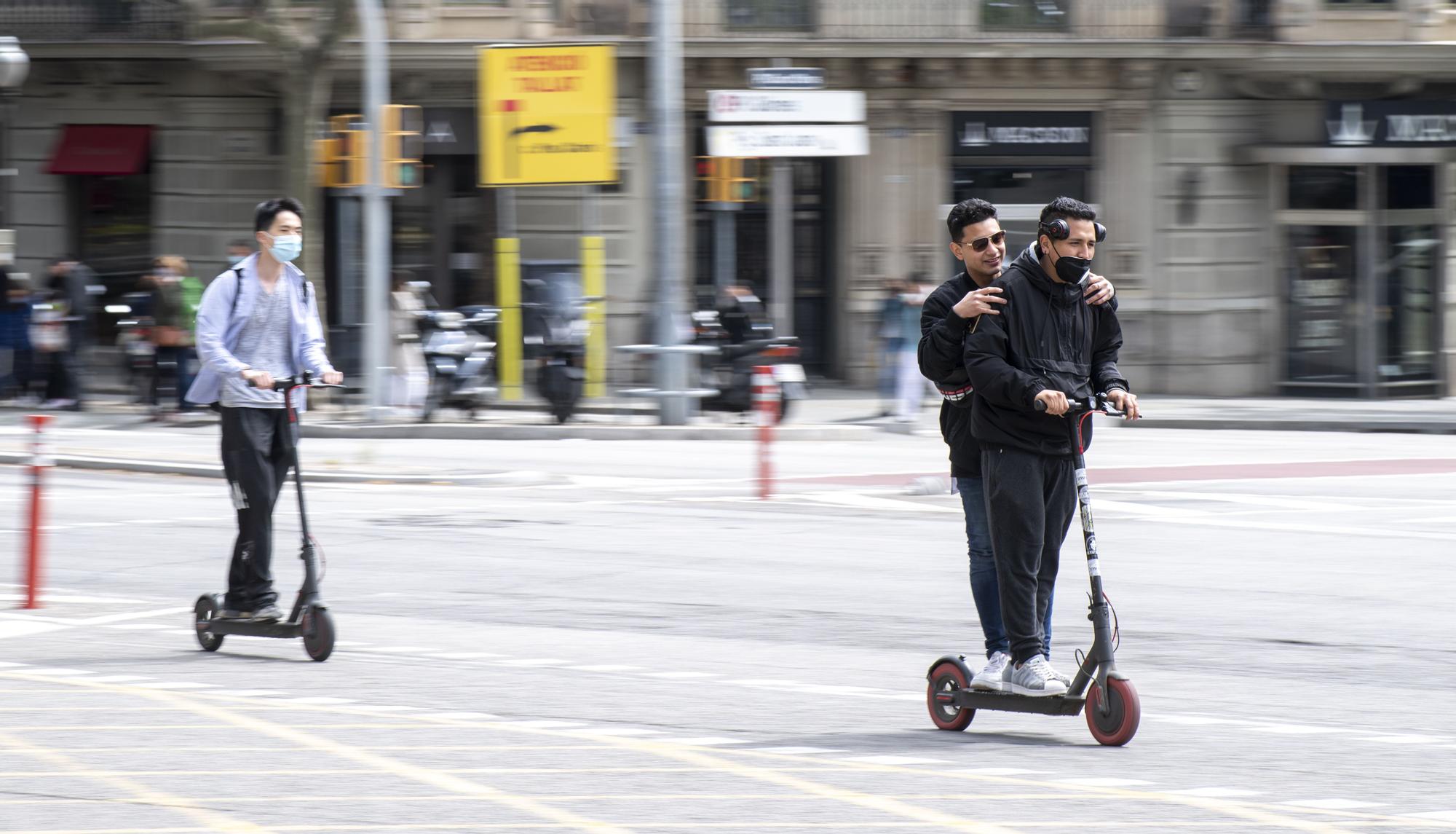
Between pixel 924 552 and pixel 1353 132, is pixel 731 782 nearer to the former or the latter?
pixel 924 552

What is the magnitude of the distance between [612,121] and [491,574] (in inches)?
467

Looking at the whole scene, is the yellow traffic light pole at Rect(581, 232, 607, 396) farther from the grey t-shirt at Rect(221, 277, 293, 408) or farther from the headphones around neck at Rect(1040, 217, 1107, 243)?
the headphones around neck at Rect(1040, 217, 1107, 243)

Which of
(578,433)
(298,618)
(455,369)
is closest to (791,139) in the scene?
(578,433)

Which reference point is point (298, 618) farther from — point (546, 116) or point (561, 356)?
point (546, 116)

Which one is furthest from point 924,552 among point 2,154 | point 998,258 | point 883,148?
point 2,154

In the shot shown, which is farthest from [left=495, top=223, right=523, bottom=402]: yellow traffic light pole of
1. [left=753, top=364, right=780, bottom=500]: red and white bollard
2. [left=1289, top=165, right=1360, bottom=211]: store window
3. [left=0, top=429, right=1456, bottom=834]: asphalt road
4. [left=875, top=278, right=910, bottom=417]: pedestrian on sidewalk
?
[left=1289, top=165, right=1360, bottom=211]: store window

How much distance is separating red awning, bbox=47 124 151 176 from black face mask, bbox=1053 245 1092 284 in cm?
2188

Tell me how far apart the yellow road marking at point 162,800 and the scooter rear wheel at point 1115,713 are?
251 centimetres

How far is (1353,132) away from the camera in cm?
2530

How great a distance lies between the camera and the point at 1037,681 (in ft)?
20.6

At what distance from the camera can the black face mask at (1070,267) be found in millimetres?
6047

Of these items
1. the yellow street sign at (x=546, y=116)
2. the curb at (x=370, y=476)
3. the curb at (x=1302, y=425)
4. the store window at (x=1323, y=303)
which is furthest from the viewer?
the store window at (x=1323, y=303)

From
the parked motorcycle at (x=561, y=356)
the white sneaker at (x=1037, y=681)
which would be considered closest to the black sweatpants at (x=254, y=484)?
the white sneaker at (x=1037, y=681)

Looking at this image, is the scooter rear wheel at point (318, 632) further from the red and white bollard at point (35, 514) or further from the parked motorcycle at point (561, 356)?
the parked motorcycle at point (561, 356)
